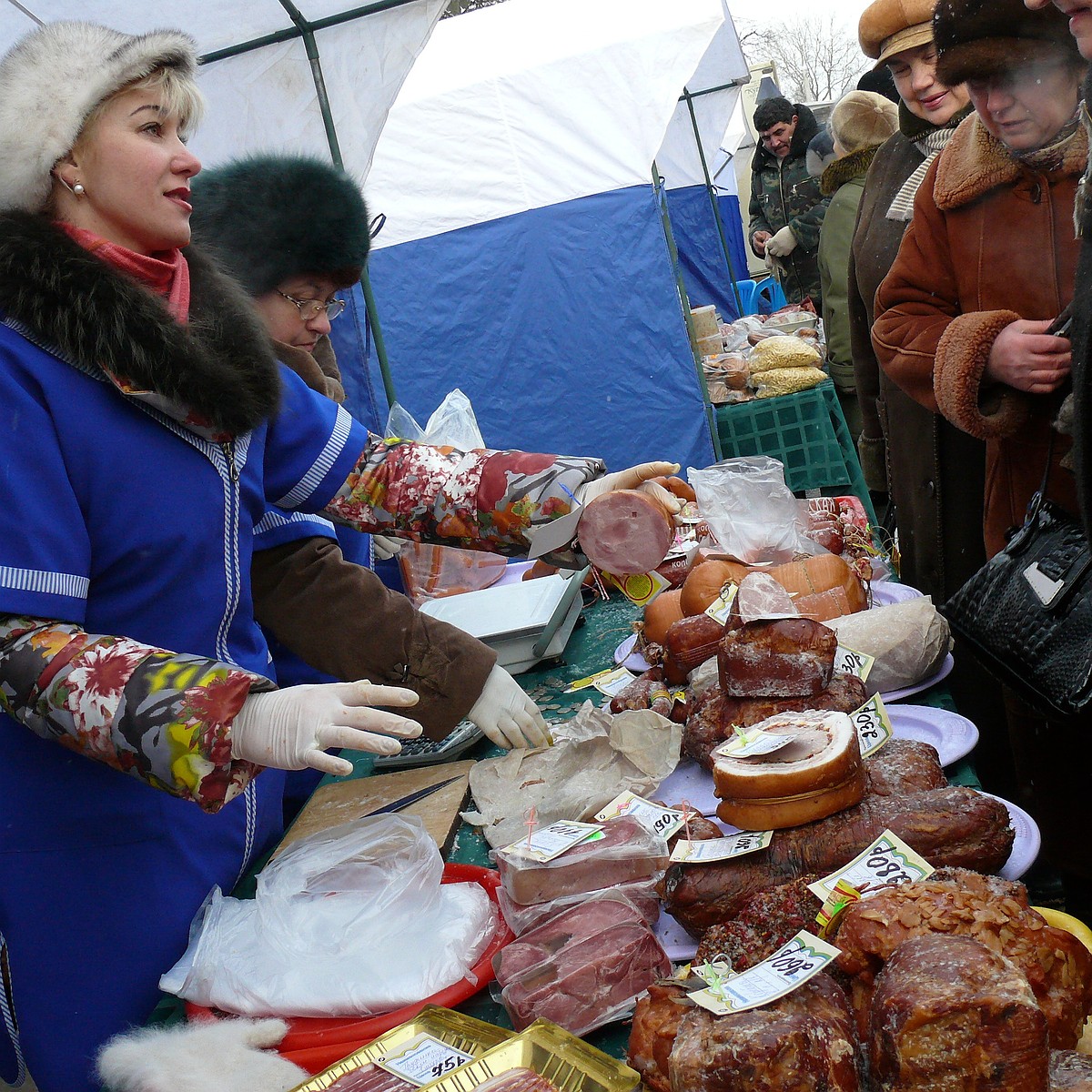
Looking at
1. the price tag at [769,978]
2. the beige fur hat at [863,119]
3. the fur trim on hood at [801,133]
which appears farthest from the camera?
the fur trim on hood at [801,133]

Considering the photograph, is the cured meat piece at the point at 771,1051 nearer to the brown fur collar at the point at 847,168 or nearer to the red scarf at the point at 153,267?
the red scarf at the point at 153,267

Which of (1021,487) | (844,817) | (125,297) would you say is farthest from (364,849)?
(1021,487)

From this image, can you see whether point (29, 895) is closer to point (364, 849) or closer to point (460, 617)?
point (364, 849)

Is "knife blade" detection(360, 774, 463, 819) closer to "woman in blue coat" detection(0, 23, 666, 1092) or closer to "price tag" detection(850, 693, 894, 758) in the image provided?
"woman in blue coat" detection(0, 23, 666, 1092)

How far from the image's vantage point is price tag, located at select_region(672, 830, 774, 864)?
1396 mm

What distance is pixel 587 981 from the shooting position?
1.28 meters

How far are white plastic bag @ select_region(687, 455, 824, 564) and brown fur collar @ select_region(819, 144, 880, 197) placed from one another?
299 centimetres

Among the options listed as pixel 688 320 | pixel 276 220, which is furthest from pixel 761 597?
pixel 688 320

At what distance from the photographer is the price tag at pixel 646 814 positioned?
1.61m

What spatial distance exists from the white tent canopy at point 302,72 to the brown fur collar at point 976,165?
8.28 ft

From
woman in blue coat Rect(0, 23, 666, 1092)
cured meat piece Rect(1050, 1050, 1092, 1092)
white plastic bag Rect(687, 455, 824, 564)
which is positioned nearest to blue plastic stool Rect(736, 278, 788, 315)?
white plastic bag Rect(687, 455, 824, 564)

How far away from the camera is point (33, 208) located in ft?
5.61

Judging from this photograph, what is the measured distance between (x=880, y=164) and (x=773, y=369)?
118 inches

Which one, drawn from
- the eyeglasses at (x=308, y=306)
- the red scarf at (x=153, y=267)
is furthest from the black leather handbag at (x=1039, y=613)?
the eyeglasses at (x=308, y=306)
